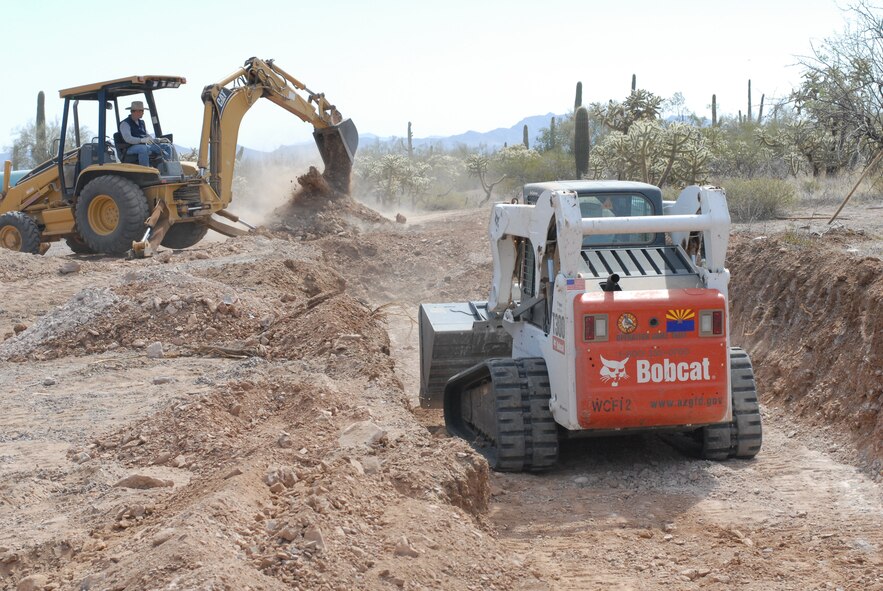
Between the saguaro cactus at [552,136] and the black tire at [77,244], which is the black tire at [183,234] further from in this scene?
the saguaro cactus at [552,136]

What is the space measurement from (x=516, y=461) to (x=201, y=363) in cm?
405

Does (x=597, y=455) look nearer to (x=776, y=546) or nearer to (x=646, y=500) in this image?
(x=646, y=500)

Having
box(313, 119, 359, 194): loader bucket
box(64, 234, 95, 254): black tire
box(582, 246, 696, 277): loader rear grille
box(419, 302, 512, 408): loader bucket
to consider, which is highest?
box(313, 119, 359, 194): loader bucket

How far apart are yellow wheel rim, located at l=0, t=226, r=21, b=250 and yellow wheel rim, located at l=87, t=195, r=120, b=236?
1597mm

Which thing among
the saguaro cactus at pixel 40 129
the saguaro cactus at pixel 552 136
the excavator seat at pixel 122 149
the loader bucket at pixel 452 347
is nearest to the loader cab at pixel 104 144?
the excavator seat at pixel 122 149

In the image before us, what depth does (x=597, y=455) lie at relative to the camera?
320 inches

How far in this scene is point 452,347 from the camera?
369 inches

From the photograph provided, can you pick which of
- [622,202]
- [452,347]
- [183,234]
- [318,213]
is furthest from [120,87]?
[622,202]

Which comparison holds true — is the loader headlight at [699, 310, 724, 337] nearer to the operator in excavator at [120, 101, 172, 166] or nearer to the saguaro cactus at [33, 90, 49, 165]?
the operator in excavator at [120, 101, 172, 166]

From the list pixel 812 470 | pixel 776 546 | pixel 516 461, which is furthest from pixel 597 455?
pixel 776 546

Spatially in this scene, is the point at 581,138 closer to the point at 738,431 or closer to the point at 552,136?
the point at 552,136

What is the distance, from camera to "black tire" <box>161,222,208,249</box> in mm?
18656

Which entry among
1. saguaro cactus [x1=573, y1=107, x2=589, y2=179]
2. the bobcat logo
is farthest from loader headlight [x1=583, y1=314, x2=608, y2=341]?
saguaro cactus [x1=573, y1=107, x2=589, y2=179]

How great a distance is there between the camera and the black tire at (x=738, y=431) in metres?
7.69
